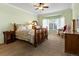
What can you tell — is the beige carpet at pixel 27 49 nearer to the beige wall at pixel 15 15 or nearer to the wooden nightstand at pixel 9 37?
the wooden nightstand at pixel 9 37

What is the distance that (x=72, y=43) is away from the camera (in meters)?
3.72

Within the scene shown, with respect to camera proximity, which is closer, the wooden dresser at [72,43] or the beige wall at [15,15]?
the beige wall at [15,15]

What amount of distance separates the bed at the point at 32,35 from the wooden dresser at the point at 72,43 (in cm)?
74

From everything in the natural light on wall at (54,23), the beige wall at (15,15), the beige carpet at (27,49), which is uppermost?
the beige wall at (15,15)

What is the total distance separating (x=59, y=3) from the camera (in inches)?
123

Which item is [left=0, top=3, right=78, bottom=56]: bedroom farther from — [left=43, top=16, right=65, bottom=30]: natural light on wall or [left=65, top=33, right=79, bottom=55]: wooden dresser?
[left=65, top=33, right=79, bottom=55]: wooden dresser

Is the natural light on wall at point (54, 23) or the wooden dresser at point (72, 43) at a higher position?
the natural light on wall at point (54, 23)

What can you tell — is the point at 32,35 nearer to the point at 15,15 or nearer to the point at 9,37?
the point at 9,37

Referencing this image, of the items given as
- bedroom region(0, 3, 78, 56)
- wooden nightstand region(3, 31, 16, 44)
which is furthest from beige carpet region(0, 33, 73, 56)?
wooden nightstand region(3, 31, 16, 44)

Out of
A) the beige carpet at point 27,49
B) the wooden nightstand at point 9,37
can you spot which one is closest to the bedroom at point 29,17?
the beige carpet at point 27,49

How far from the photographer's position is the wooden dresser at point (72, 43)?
3600mm

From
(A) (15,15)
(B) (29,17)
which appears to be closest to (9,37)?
(A) (15,15)

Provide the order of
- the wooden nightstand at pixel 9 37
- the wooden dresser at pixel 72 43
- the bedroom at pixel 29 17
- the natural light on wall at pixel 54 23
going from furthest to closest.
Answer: the wooden nightstand at pixel 9 37, the wooden dresser at pixel 72 43, the natural light on wall at pixel 54 23, the bedroom at pixel 29 17

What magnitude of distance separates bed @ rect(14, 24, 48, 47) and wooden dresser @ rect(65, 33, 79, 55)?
0.74 m
